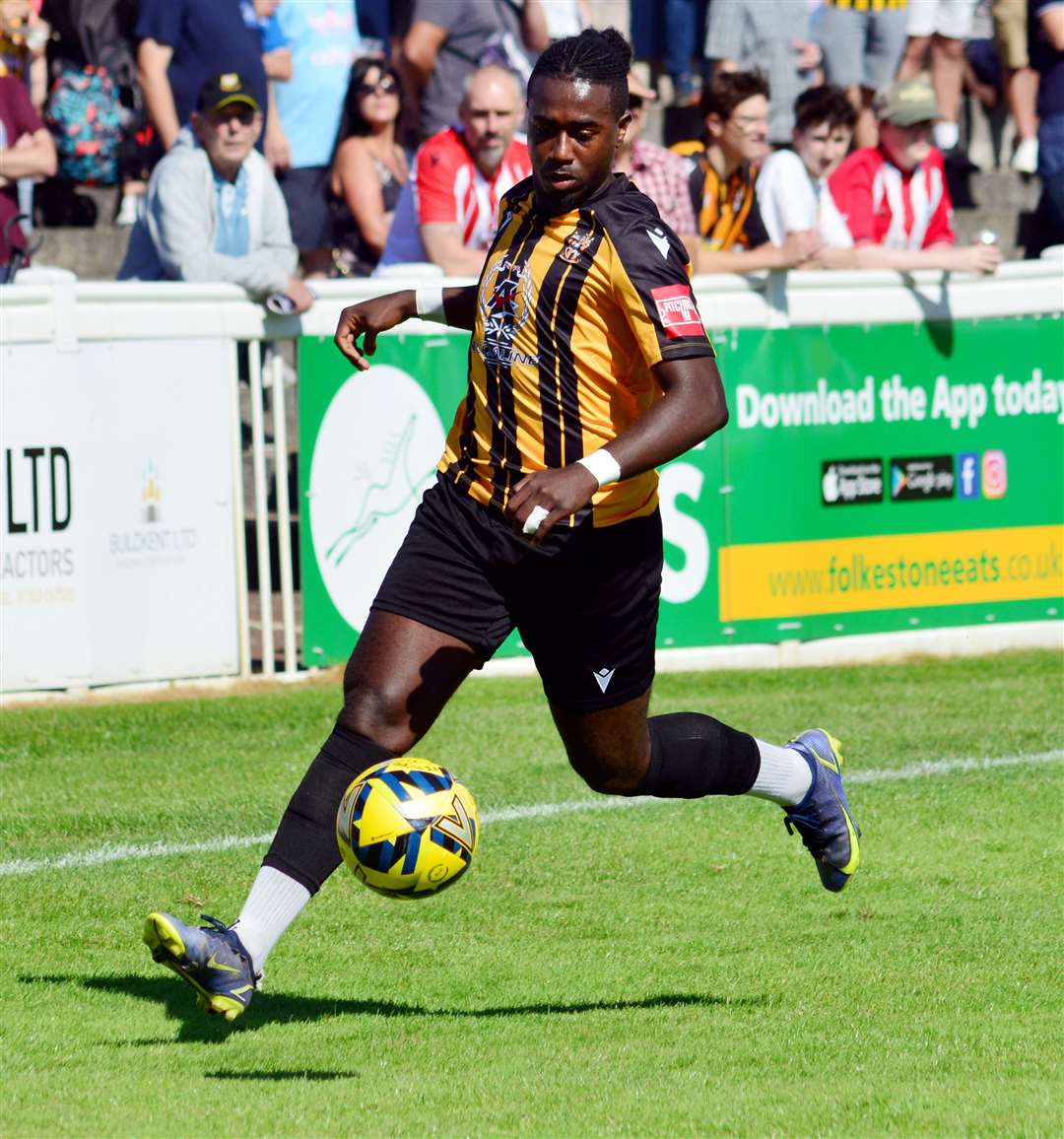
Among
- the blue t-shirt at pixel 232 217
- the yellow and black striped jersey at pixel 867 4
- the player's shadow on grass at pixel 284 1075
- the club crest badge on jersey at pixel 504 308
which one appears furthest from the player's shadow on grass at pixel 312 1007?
the yellow and black striped jersey at pixel 867 4

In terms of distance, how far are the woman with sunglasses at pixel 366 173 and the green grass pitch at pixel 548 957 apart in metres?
3.61

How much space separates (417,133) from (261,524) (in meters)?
3.87

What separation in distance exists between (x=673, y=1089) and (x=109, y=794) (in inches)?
158

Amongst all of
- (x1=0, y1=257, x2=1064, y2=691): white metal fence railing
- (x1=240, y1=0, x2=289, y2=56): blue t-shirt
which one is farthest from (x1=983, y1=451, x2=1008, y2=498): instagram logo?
(x1=240, y1=0, x2=289, y2=56): blue t-shirt

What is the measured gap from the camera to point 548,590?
18.0 ft

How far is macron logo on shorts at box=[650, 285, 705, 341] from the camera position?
5090 millimetres

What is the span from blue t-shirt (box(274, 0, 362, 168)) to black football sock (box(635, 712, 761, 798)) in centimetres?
739

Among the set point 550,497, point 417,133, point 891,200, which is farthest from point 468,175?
point 550,497

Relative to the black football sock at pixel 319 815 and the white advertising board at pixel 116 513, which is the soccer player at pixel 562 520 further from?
the white advertising board at pixel 116 513

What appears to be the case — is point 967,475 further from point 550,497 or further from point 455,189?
point 550,497

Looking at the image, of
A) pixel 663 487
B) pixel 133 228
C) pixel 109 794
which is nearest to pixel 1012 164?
pixel 663 487

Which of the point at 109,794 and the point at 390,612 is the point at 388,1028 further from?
the point at 109,794

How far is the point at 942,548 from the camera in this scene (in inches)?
459

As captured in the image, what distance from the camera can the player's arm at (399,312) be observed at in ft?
19.5
